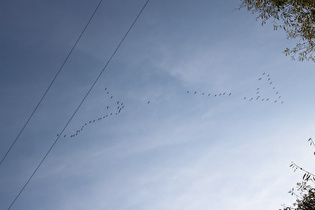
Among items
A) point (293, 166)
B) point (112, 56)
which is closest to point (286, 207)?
point (293, 166)

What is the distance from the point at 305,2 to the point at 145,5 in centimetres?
777

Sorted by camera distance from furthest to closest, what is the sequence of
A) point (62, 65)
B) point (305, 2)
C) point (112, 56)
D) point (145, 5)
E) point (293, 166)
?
point (62, 65) → point (112, 56) → point (145, 5) → point (305, 2) → point (293, 166)

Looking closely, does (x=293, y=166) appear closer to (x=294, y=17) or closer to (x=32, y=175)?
(x=294, y=17)

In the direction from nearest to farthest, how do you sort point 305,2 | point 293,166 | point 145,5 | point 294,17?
point 293,166 < point 305,2 < point 294,17 < point 145,5

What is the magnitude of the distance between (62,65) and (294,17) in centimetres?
1307

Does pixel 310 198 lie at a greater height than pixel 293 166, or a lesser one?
lesser

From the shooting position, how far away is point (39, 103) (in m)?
14.4

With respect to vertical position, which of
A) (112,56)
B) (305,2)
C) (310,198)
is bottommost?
(310,198)

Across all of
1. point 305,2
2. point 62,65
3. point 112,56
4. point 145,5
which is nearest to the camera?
point 305,2

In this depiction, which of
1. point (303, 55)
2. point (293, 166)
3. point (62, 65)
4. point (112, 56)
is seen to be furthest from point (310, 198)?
point (62, 65)

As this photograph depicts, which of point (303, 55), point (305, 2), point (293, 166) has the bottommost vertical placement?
point (293, 166)

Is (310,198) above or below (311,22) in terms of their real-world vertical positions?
below

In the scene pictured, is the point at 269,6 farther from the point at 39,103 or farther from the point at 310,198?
the point at 39,103

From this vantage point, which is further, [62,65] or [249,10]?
[62,65]
